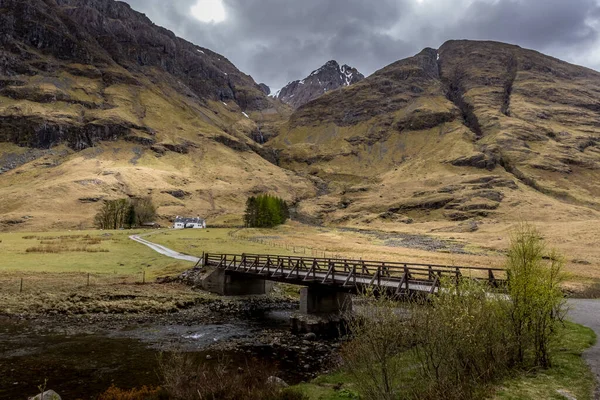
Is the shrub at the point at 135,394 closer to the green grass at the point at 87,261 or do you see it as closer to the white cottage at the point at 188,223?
the green grass at the point at 87,261

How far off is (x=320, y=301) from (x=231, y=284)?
15443 mm

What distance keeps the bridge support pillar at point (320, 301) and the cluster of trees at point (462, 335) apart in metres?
17.3

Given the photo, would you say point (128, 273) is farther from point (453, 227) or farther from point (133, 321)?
point (453, 227)

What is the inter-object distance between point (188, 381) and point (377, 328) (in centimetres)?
862

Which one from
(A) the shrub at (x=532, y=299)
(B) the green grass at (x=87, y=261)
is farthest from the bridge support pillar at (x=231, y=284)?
(A) the shrub at (x=532, y=299)

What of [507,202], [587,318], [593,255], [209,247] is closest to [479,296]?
[587,318]

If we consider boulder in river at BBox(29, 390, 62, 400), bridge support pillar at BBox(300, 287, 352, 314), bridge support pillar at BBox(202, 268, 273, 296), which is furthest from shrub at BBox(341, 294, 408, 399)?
bridge support pillar at BBox(202, 268, 273, 296)

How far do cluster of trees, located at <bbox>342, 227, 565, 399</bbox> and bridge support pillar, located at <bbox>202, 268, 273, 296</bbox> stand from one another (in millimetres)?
31775

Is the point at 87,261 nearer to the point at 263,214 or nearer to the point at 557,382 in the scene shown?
the point at 557,382

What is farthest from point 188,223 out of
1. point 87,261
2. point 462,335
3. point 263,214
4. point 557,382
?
point 462,335

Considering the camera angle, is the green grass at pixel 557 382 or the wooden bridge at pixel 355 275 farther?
the wooden bridge at pixel 355 275

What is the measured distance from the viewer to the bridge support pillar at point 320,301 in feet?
105

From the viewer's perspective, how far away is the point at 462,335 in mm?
11266

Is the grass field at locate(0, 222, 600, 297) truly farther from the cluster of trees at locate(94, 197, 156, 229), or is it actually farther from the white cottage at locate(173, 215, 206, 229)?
the white cottage at locate(173, 215, 206, 229)
